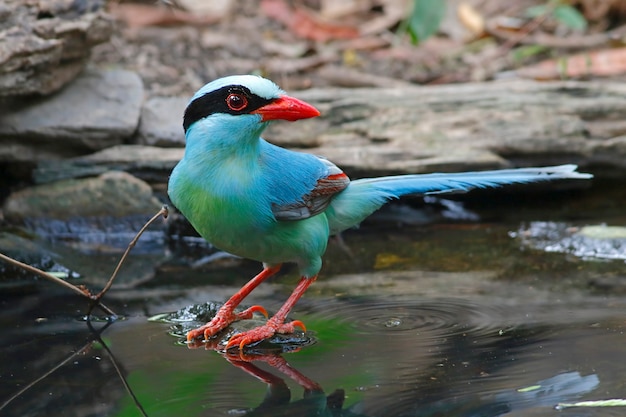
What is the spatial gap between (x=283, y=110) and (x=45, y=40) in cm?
243

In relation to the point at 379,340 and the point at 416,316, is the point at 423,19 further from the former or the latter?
the point at 379,340

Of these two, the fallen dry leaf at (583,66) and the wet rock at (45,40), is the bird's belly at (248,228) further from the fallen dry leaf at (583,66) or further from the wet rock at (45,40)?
the fallen dry leaf at (583,66)

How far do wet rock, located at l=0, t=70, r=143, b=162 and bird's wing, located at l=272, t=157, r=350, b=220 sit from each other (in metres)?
2.32

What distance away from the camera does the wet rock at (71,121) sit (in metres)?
5.55

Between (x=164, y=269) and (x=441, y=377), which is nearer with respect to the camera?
(x=441, y=377)

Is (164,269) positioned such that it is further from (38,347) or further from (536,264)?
(536,264)

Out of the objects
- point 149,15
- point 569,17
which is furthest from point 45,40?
point 569,17

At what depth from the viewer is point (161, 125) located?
19.4 ft

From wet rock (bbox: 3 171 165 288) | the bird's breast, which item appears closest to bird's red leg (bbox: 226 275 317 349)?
the bird's breast

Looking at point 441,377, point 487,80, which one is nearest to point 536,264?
point 441,377

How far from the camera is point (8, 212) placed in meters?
5.57

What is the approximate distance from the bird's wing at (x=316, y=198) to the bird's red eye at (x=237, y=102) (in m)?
0.41

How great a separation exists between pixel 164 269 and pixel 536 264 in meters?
1.95

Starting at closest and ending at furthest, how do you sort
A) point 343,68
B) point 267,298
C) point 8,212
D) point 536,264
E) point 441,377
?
point 441,377, point 267,298, point 536,264, point 8,212, point 343,68
